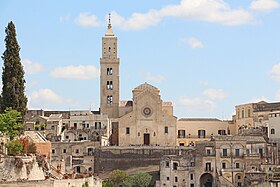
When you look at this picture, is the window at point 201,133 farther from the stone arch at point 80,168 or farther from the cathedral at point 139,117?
the stone arch at point 80,168

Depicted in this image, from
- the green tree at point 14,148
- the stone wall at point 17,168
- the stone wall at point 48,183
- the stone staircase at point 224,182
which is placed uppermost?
the green tree at point 14,148

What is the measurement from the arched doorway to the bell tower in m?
19.4

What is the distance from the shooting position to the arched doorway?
82.5m

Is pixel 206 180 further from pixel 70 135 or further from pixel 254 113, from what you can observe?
pixel 70 135

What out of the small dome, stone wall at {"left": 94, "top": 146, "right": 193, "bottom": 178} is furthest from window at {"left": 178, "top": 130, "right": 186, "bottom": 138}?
stone wall at {"left": 94, "top": 146, "right": 193, "bottom": 178}

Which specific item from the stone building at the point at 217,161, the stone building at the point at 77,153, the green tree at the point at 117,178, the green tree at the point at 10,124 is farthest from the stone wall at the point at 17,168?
the stone building at the point at 77,153

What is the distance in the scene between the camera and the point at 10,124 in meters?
54.9

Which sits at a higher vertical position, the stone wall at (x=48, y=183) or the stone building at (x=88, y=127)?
the stone building at (x=88, y=127)

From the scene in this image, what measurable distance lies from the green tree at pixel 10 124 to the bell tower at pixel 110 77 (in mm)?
42312

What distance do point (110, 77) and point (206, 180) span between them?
23.4 m

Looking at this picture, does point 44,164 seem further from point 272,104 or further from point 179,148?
point 272,104

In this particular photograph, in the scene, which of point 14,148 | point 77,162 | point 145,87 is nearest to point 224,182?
point 77,162

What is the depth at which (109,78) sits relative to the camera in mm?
98812

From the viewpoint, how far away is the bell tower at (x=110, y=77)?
9794 centimetres
